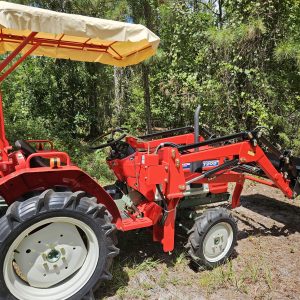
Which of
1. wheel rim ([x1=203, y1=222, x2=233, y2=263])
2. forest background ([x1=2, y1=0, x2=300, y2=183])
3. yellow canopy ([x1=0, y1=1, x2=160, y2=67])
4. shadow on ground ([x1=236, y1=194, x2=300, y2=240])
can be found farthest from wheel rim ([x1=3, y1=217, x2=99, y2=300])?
forest background ([x1=2, y1=0, x2=300, y2=183])

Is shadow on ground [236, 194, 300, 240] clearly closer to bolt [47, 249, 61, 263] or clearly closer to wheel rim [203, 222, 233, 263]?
wheel rim [203, 222, 233, 263]

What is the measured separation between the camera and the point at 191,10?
28.6ft

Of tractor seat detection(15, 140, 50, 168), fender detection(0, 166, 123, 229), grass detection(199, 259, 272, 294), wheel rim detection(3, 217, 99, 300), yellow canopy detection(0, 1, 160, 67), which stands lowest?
grass detection(199, 259, 272, 294)

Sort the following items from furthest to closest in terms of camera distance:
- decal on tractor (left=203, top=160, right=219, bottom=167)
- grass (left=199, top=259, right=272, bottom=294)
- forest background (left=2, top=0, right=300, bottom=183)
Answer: forest background (left=2, top=0, right=300, bottom=183), decal on tractor (left=203, top=160, right=219, bottom=167), grass (left=199, top=259, right=272, bottom=294)

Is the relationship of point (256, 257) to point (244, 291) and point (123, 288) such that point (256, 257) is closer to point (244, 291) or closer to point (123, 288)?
point (244, 291)

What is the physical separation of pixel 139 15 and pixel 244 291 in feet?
21.8

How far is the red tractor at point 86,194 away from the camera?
9.05ft

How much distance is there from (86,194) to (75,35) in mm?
1322

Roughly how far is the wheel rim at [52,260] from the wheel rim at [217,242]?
1.27 metres

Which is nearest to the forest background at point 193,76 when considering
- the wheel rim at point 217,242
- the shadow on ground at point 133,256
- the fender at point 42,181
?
the shadow on ground at point 133,256

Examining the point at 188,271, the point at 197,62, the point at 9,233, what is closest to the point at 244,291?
the point at 188,271

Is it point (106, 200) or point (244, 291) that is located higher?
point (106, 200)

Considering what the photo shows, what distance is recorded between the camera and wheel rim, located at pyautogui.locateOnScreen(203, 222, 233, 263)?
382cm

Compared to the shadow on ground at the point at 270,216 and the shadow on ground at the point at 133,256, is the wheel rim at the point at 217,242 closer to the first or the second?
the shadow on ground at the point at 133,256
